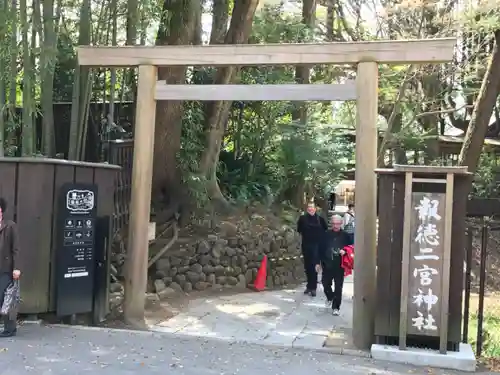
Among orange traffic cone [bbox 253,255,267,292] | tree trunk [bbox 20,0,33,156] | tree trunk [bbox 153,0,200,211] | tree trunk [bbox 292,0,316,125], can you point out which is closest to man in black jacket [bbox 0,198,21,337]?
tree trunk [bbox 20,0,33,156]

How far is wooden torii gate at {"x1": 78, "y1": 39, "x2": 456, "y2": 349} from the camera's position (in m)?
6.61

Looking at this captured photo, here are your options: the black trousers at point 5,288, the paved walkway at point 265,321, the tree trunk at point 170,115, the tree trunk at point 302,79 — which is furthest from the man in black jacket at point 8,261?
the tree trunk at point 302,79

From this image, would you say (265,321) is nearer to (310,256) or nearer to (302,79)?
(310,256)

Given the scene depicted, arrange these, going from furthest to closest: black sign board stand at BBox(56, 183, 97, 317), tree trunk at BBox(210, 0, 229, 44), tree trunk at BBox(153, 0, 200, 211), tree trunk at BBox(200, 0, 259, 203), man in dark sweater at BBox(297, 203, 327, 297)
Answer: tree trunk at BBox(210, 0, 229, 44), tree trunk at BBox(200, 0, 259, 203), tree trunk at BBox(153, 0, 200, 211), man in dark sweater at BBox(297, 203, 327, 297), black sign board stand at BBox(56, 183, 97, 317)

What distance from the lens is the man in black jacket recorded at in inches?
239

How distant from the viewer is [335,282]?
8383 millimetres

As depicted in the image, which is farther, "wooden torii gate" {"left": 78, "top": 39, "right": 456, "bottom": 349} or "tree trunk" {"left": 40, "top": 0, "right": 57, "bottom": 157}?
"tree trunk" {"left": 40, "top": 0, "right": 57, "bottom": 157}

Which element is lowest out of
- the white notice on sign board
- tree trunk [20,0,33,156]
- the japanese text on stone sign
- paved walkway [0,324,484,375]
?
paved walkway [0,324,484,375]

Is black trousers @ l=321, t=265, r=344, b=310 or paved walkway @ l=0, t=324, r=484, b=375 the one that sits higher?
black trousers @ l=321, t=265, r=344, b=310

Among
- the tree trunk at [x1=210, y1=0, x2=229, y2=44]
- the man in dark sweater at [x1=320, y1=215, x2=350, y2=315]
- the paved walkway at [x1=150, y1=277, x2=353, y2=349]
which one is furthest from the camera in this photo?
the tree trunk at [x1=210, y1=0, x2=229, y2=44]

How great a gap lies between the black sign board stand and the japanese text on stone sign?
3726 mm

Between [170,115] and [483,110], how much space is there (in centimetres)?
659

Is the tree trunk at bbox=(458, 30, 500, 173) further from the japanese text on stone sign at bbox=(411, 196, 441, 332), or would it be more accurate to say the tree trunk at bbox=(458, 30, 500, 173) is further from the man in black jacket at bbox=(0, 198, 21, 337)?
the man in black jacket at bbox=(0, 198, 21, 337)

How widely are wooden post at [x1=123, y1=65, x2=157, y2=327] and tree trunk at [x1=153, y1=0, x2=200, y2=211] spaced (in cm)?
291
